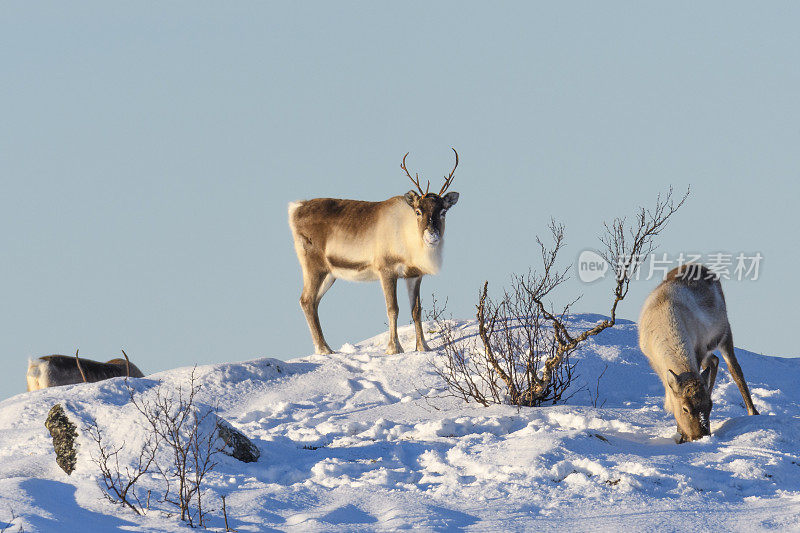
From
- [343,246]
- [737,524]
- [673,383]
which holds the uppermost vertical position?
[343,246]

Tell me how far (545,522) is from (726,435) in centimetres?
322

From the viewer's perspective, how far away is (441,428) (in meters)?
8.95

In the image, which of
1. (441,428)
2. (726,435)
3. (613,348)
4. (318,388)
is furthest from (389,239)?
(726,435)

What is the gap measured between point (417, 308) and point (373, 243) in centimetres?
131

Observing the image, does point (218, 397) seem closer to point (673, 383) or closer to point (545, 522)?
point (673, 383)

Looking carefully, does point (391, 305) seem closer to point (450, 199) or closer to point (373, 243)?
point (373, 243)

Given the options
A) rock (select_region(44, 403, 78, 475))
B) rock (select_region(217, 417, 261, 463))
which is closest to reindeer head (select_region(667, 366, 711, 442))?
rock (select_region(217, 417, 261, 463))

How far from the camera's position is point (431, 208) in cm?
1366

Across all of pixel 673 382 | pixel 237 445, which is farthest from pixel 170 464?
pixel 673 382

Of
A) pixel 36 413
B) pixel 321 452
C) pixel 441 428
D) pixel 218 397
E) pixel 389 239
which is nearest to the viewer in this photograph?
pixel 321 452

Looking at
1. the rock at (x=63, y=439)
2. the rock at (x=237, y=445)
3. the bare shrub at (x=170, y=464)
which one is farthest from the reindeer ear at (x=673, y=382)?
the rock at (x=63, y=439)

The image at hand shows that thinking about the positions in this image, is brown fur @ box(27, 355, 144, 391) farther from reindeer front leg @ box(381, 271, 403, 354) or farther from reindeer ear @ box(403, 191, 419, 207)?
reindeer ear @ box(403, 191, 419, 207)

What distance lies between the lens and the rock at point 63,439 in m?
7.88

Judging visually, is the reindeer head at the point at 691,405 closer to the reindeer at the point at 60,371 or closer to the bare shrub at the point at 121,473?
the bare shrub at the point at 121,473
